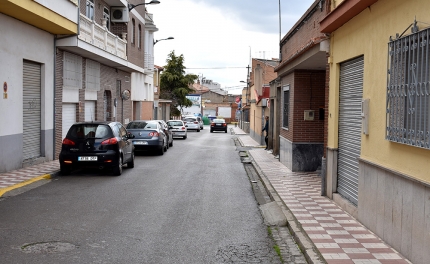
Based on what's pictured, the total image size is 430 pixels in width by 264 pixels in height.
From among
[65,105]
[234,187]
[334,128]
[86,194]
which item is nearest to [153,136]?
[65,105]

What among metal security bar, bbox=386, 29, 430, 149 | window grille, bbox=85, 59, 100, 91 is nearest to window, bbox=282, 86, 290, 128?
window grille, bbox=85, 59, 100, 91

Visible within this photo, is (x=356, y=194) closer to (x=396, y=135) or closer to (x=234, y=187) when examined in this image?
(x=396, y=135)

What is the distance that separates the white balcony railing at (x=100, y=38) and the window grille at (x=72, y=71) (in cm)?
94

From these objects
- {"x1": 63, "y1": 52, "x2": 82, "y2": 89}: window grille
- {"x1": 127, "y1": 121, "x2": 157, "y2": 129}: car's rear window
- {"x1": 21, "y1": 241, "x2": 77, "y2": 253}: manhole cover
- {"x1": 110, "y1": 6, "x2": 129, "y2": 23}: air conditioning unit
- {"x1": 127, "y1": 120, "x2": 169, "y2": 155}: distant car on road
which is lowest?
{"x1": 21, "y1": 241, "x2": 77, "y2": 253}: manhole cover

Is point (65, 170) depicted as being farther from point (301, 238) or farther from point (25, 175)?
point (301, 238)

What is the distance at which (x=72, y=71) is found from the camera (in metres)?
20.0

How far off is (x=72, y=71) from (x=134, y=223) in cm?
1325

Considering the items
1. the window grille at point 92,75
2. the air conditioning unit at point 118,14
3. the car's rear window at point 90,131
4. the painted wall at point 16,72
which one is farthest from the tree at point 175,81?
the car's rear window at point 90,131

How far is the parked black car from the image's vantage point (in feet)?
45.2

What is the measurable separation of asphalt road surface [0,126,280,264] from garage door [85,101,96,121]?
927 centimetres

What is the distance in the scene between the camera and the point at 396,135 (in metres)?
6.70

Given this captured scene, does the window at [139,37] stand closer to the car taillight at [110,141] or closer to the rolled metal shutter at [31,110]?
the rolled metal shutter at [31,110]

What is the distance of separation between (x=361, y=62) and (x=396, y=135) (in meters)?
2.59

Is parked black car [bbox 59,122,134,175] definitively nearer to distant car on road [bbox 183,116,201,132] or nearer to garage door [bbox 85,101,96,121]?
garage door [bbox 85,101,96,121]
